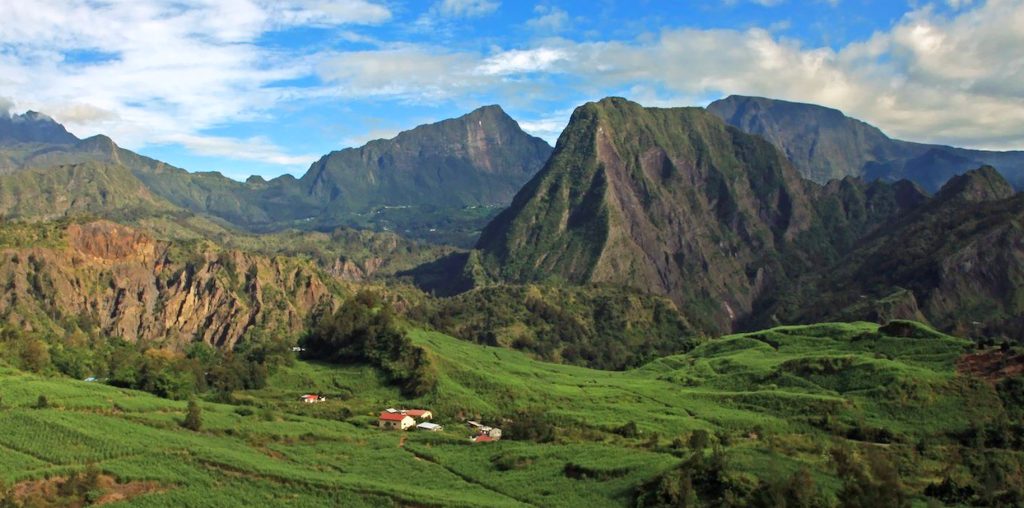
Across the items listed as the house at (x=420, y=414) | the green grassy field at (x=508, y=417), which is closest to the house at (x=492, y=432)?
the green grassy field at (x=508, y=417)

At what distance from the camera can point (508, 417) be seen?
95500mm

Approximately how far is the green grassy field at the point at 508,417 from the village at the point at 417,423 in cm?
169

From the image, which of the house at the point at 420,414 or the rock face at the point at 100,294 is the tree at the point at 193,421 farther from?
the rock face at the point at 100,294

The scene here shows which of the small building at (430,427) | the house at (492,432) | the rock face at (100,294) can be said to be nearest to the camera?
the house at (492,432)

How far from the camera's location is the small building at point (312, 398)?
98400 mm

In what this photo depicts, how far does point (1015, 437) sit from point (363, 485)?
55.1 metres

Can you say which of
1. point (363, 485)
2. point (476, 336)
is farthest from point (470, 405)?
point (476, 336)

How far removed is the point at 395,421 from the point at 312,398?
17.0 metres

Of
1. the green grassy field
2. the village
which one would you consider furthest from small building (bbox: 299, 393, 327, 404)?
the green grassy field

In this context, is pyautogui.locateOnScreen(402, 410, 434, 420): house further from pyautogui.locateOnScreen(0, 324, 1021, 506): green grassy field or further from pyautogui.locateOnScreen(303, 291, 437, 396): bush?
pyautogui.locateOnScreen(303, 291, 437, 396): bush

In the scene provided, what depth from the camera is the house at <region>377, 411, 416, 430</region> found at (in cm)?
8769

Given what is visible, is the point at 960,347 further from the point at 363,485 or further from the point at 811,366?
the point at 363,485

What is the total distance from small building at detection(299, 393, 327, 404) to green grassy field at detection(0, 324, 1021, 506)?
166cm

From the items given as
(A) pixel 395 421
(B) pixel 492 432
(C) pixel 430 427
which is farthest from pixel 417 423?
(B) pixel 492 432
